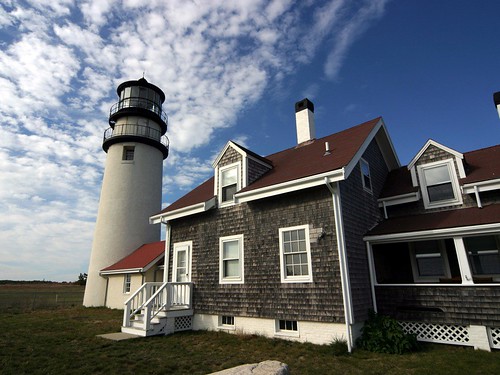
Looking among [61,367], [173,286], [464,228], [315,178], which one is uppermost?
[315,178]

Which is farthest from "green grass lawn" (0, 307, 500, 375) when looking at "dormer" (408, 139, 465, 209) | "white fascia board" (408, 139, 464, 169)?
"white fascia board" (408, 139, 464, 169)

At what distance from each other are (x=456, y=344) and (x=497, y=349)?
843mm

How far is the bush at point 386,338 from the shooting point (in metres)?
7.86

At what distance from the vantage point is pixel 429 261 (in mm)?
10508

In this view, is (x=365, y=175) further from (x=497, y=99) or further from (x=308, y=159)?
(x=497, y=99)

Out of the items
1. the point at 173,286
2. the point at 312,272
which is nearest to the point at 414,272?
the point at 312,272

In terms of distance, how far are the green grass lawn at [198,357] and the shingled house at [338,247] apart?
0.80 m

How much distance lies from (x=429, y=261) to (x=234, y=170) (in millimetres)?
7501

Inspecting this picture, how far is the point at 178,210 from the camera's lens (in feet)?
43.9

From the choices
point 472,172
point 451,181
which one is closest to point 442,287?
point 451,181

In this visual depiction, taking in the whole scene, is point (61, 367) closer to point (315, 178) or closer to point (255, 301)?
point (255, 301)

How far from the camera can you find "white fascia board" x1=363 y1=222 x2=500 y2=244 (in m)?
8.15

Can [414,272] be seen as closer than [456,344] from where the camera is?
No

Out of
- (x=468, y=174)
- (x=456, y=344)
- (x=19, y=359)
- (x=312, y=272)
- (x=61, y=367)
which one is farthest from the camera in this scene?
(x=468, y=174)
